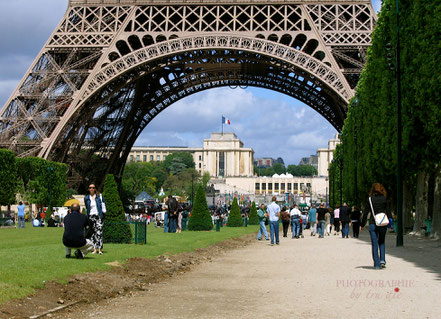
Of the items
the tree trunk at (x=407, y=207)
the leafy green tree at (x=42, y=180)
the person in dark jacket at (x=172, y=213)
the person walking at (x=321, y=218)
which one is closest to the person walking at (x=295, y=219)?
the person walking at (x=321, y=218)

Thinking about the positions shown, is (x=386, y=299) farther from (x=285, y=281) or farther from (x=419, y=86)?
(x=419, y=86)

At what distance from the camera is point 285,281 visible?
13.8 meters

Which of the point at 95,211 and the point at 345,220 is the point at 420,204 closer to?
the point at 345,220

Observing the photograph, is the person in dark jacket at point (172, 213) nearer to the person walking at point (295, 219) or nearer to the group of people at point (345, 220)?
the group of people at point (345, 220)

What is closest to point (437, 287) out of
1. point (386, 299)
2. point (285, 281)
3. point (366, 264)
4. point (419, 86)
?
point (386, 299)

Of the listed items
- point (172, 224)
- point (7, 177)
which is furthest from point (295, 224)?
point (7, 177)

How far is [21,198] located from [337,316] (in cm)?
5438

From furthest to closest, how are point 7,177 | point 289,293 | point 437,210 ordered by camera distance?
point 7,177 < point 437,210 < point 289,293

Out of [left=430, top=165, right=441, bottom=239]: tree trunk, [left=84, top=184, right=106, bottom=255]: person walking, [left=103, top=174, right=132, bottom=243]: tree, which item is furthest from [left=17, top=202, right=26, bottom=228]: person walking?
[left=84, top=184, right=106, bottom=255]: person walking

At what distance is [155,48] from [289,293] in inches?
1548

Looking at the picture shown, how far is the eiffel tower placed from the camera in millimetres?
48750

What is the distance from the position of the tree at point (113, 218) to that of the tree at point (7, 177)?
29.4m

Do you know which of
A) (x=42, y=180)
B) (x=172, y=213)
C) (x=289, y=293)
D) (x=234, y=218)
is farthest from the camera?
(x=42, y=180)

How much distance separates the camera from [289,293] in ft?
39.1
